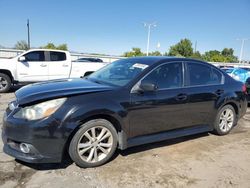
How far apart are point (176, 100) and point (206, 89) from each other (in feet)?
2.77

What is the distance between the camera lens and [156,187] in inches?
128

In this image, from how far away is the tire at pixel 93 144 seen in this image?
11.5 feet

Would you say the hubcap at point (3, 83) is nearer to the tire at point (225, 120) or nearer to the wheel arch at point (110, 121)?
the wheel arch at point (110, 121)

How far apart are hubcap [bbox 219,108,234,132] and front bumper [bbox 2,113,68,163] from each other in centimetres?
342

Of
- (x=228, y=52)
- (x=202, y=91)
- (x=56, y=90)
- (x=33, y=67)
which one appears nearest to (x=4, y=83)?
(x=33, y=67)

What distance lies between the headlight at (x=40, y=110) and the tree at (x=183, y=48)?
62654 mm

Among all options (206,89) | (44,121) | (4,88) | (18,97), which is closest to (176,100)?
(206,89)

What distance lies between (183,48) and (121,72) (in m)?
62.7

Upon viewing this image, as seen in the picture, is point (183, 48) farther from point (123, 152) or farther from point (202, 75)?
point (123, 152)

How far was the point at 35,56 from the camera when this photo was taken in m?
10.5

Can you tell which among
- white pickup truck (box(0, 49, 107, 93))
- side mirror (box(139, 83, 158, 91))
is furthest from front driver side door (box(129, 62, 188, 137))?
white pickup truck (box(0, 49, 107, 93))

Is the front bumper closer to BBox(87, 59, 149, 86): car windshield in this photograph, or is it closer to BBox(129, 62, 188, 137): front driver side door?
BBox(129, 62, 188, 137): front driver side door

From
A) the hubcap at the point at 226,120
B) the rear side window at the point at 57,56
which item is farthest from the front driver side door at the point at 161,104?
the rear side window at the point at 57,56

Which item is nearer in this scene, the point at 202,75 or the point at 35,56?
the point at 202,75
